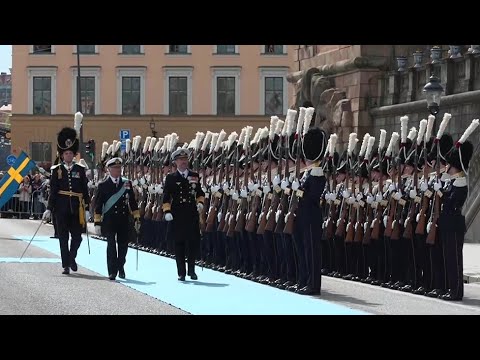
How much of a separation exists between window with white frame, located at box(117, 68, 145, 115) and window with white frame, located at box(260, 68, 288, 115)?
232 inches

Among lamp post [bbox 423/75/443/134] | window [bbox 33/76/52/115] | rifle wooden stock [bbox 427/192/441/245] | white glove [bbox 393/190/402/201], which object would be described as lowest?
rifle wooden stock [bbox 427/192/441/245]

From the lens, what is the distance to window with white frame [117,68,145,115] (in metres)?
73.6

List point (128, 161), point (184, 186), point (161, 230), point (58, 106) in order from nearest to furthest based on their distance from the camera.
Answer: point (184, 186), point (161, 230), point (128, 161), point (58, 106)

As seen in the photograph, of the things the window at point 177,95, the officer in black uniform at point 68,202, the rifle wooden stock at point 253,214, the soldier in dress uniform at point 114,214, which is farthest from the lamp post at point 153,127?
the rifle wooden stock at point 253,214

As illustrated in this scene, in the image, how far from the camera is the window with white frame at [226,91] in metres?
73.8

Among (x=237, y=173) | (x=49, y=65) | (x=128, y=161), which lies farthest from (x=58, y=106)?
(x=237, y=173)

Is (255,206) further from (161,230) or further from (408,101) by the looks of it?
(408,101)

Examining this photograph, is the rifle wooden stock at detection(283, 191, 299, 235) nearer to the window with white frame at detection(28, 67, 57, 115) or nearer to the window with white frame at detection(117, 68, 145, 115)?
the window with white frame at detection(117, 68, 145, 115)

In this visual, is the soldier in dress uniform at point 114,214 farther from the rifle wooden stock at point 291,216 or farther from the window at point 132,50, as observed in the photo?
the window at point 132,50

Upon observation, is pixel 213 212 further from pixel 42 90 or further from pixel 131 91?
pixel 42 90

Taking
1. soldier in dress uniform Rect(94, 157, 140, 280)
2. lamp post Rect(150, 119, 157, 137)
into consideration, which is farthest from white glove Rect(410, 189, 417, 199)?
lamp post Rect(150, 119, 157, 137)

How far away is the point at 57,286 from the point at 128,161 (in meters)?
11.9

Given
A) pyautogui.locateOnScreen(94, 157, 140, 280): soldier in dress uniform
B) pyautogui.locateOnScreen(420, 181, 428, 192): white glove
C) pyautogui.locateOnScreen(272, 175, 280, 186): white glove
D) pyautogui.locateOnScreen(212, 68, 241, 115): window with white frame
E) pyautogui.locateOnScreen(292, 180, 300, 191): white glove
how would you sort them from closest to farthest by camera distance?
pyautogui.locateOnScreen(420, 181, 428, 192): white glove < pyautogui.locateOnScreen(292, 180, 300, 191): white glove < pyautogui.locateOnScreen(272, 175, 280, 186): white glove < pyautogui.locateOnScreen(94, 157, 140, 280): soldier in dress uniform < pyautogui.locateOnScreen(212, 68, 241, 115): window with white frame

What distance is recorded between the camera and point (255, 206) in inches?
801
